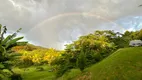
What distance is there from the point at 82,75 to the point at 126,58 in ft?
27.1

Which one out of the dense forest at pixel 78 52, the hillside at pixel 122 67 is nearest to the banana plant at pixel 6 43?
the dense forest at pixel 78 52

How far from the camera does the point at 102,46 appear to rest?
64438 mm

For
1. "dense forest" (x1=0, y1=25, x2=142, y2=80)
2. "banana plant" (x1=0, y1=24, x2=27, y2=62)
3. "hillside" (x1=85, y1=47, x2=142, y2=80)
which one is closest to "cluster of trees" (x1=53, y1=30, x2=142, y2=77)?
"dense forest" (x1=0, y1=25, x2=142, y2=80)

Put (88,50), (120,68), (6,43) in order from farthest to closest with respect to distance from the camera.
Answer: (88,50), (120,68), (6,43)

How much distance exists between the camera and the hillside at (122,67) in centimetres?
3747

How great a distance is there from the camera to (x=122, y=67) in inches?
1554

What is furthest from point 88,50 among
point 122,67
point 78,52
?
point 122,67

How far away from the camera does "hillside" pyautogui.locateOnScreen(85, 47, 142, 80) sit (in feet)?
123

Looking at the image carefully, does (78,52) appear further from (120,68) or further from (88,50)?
(120,68)

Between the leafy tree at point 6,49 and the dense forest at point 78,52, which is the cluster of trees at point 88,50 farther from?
the leafy tree at point 6,49

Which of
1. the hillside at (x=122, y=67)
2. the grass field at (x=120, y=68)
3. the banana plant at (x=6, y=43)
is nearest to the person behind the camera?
the banana plant at (x=6, y=43)

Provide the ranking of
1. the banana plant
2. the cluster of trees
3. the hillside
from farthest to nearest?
the cluster of trees, the hillside, the banana plant

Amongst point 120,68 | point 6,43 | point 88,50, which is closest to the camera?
point 6,43

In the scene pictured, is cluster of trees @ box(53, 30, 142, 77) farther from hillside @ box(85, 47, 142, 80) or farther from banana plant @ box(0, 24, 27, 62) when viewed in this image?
banana plant @ box(0, 24, 27, 62)
